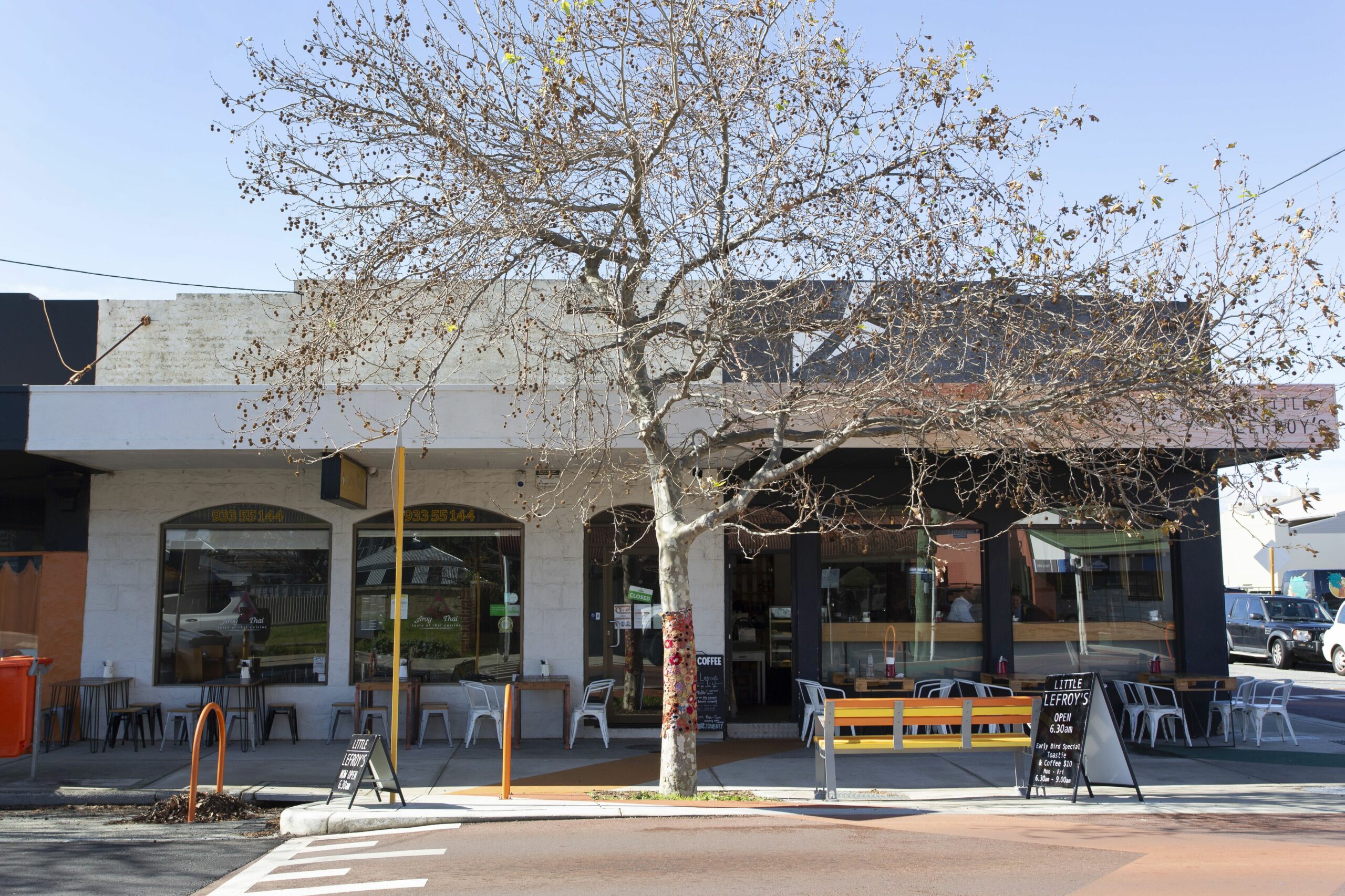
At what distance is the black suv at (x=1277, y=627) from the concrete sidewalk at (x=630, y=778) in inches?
493

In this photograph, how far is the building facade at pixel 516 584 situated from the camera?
1329cm

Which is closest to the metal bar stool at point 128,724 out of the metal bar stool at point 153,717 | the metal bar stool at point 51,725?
the metal bar stool at point 153,717

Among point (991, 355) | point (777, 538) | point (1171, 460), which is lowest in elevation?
point (777, 538)

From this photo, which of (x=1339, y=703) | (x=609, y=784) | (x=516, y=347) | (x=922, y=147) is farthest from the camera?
(x=1339, y=703)

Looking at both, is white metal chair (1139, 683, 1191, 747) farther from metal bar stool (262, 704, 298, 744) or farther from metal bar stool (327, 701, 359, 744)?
metal bar stool (262, 704, 298, 744)

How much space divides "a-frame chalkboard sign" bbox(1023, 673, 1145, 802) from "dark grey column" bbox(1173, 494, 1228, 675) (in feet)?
15.6

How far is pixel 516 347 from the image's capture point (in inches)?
504

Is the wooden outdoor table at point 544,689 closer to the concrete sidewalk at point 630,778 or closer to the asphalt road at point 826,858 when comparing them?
the concrete sidewalk at point 630,778

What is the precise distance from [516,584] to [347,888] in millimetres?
7260

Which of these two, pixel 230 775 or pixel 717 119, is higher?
pixel 717 119

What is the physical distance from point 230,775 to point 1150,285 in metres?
9.93

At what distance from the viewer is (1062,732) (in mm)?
9336

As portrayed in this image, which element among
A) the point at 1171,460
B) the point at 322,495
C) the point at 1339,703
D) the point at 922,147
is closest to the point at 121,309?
the point at 322,495

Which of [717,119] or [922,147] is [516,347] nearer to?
[717,119]
